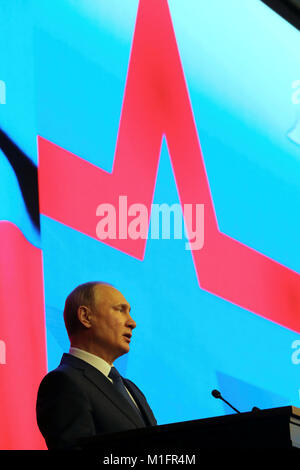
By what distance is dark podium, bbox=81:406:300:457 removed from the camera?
1.91 meters

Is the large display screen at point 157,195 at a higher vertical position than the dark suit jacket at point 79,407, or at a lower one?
higher

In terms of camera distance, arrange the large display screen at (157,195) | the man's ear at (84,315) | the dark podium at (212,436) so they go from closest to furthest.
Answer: the dark podium at (212,436)
the man's ear at (84,315)
the large display screen at (157,195)

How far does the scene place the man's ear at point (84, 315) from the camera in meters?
2.92

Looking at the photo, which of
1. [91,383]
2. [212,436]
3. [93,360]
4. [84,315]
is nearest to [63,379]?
[91,383]

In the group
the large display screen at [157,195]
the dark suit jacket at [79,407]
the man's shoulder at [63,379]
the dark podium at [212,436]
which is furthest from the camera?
the large display screen at [157,195]

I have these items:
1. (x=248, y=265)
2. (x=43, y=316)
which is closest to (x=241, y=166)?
(x=248, y=265)

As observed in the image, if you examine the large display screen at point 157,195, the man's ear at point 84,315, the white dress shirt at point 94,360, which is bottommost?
the white dress shirt at point 94,360

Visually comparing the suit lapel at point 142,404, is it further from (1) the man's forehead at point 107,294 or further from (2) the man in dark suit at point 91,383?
(1) the man's forehead at point 107,294

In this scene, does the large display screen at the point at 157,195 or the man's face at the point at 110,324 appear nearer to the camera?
the man's face at the point at 110,324

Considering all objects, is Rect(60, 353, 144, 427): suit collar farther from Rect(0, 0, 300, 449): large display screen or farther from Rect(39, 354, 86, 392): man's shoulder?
Rect(0, 0, 300, 449): large display screen

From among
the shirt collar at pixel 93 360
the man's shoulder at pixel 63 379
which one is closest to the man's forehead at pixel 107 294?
the shirt collar at pixel 93 360

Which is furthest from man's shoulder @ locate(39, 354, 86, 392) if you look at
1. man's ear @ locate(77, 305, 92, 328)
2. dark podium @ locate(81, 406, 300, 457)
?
dark podium @ locate(81, 406, 300, 457)

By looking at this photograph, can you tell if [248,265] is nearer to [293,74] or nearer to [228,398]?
[228,398]

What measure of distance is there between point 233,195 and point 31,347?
142cm
